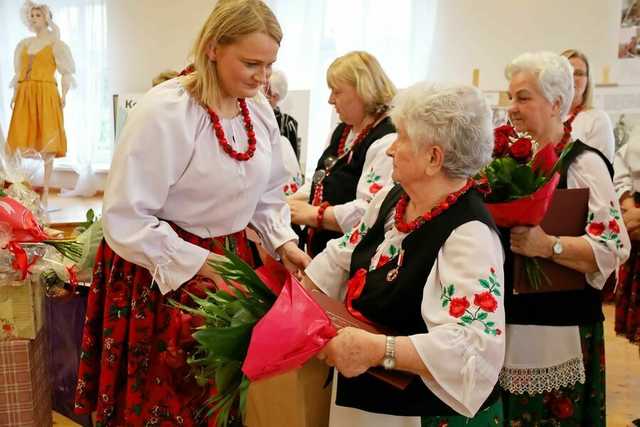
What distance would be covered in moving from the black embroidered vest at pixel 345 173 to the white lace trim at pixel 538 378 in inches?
38.9

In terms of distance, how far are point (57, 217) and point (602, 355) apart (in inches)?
239

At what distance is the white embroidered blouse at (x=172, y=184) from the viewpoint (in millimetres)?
1625

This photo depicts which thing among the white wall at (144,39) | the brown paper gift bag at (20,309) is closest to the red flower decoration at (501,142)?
the brown paper gift bag at (20,309)

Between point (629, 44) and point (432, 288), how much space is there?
4.99 metres

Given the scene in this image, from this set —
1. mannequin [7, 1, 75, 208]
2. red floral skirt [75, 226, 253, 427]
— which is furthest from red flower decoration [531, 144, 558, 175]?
mannequin [7, 1, 75, 208]

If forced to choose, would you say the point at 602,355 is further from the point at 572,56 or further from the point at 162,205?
the point at 572,56

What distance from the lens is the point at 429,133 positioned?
4.64ft

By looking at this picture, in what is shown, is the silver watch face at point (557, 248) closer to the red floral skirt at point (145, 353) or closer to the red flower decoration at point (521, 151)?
the red flower decoration at point (521, 151)

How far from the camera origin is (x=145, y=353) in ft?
5.72

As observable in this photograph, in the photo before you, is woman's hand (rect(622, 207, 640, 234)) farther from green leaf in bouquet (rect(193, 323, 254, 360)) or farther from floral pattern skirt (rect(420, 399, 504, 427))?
green leaf in bouquet (rect(193, 323, 254, 360))

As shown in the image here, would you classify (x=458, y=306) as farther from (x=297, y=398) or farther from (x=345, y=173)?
(x=345, y=173)

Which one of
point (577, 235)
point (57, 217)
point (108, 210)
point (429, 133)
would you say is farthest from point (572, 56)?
point (57, 217)

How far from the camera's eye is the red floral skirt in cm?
173

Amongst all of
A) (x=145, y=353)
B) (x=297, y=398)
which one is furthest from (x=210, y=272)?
(x=297, y=398)
